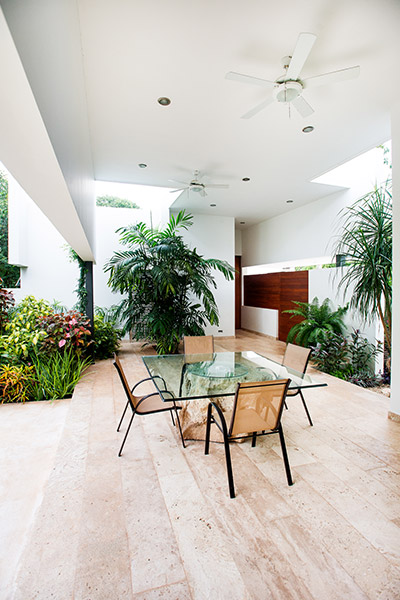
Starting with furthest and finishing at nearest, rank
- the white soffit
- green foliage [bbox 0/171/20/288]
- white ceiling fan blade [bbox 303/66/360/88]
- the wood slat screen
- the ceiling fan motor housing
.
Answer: green foliage [bbox 0/171/20/288], the wood slat screen, the ceiling fan motor housing, white ceiling fan blade [bbox 303/66/360/88], the white soffit

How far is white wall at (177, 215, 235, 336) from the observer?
7.61 meters

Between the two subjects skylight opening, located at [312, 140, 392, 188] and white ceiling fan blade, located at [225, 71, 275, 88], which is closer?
white ceiling fan blade, located at [225, 71, 275, 88]

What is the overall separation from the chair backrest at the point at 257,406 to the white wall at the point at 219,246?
18.5 feet

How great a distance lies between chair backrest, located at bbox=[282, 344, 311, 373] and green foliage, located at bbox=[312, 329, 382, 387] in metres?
1.68

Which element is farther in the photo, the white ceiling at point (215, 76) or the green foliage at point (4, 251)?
the green foliage at point (4, 251)

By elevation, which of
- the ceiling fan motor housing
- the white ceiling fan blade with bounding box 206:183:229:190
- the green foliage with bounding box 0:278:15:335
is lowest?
the green foliage with bounding box 0:278:15:335

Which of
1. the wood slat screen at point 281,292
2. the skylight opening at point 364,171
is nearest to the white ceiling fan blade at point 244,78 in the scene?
the skylight opening at point 364,171

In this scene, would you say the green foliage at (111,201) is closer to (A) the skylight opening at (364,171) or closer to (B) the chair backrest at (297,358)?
(A) the skylight opening at (364,171)

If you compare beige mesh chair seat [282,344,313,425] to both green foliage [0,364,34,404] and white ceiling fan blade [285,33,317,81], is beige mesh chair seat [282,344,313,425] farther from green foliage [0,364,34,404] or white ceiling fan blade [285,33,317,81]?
green foliage [0,364,34,404]

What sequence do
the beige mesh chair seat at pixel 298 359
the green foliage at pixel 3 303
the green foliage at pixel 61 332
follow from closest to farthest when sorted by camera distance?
1. the beige mesh chair seat at pixel 298 359
2. the green foliage at pixel 61 332
3. the green foliage at pixel 3 303

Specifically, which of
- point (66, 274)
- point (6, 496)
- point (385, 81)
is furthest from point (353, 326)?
point (66, 274)

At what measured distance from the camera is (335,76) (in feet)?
7.49

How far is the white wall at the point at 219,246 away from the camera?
25.0 feet

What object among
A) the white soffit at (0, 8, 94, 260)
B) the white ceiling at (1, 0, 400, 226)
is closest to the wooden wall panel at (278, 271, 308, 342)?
the white ceiling at (1, 0, 400, 226)
